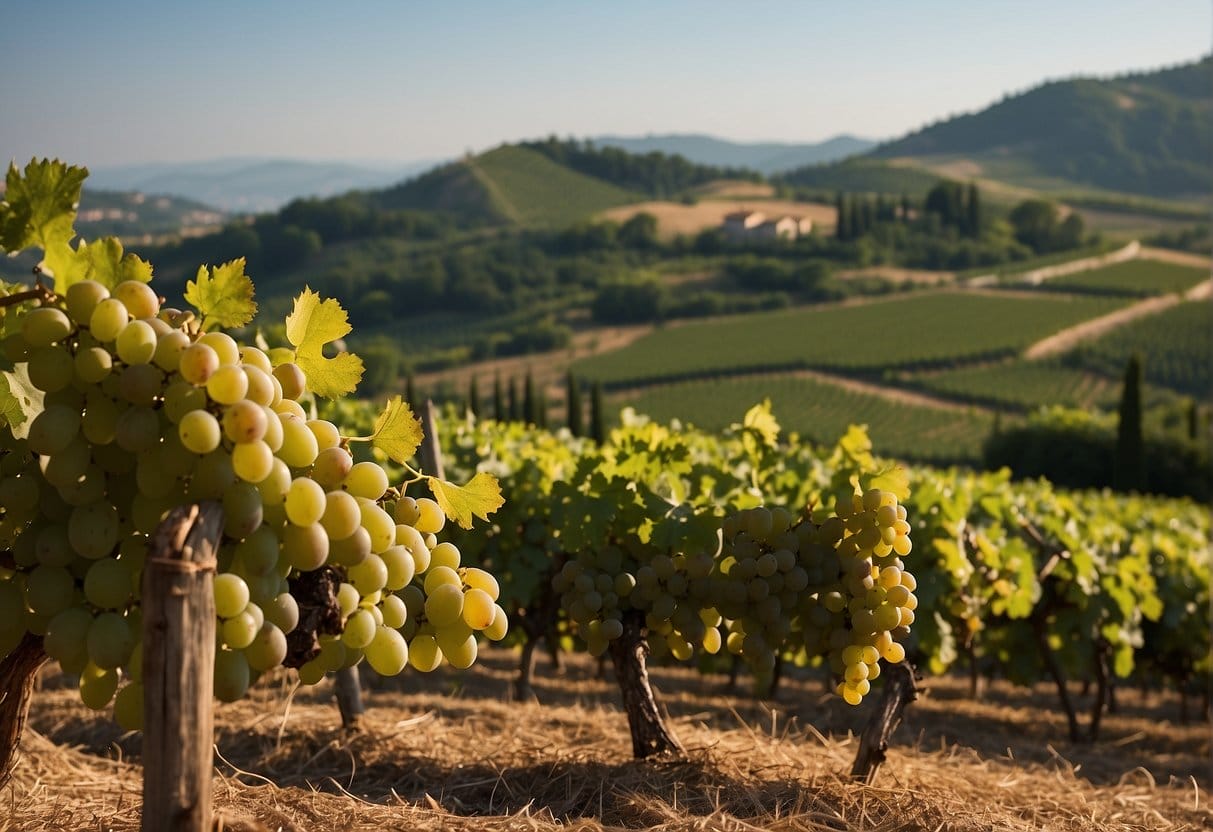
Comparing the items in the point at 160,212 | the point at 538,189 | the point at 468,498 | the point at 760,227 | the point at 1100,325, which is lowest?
the point at 1100,325

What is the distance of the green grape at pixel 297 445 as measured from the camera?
2094mm

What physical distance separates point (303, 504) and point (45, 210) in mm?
812

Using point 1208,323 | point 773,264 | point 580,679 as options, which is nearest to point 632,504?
point 580,679

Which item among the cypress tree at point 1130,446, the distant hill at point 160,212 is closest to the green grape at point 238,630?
the cypress tree at point 1130,446

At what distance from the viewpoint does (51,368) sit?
6.49ft

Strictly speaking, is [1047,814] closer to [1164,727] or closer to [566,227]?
[1164,727]

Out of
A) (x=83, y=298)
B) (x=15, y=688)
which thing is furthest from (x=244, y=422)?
(x=15, y=688)

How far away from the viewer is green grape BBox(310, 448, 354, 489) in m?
2.13

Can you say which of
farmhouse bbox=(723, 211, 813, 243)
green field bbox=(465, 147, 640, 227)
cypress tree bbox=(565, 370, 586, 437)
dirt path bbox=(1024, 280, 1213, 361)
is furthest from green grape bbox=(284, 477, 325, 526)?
green field bbox=(465, 147, 640, 227)

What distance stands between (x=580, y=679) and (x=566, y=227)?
393ft

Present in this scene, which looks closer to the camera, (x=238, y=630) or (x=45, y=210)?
(x=238, y=630)

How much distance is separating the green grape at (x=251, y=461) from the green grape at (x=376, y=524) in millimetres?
321

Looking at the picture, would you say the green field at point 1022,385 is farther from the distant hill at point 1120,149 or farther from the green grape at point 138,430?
the distant hill at point 1120,149

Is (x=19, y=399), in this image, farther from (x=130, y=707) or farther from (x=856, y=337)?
(x=856, y=337)
